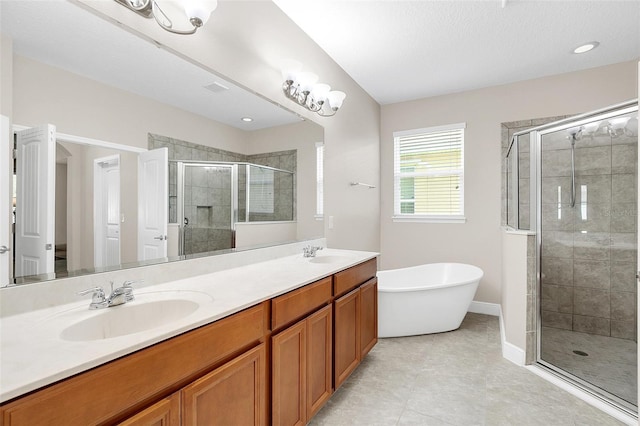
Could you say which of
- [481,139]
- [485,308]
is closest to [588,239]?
[485,308]

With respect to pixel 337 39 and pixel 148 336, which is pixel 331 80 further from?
pixel 148 336

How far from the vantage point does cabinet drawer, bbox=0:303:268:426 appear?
66 centimetres

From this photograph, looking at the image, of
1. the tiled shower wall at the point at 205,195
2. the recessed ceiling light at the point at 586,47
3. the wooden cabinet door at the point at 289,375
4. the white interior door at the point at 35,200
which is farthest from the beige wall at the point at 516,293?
the white interior door at the point at 35,200

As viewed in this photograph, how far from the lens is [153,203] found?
57.5 inches

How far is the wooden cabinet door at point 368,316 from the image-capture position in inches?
88.3

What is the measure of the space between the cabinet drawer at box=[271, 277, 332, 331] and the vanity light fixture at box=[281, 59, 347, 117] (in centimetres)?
142

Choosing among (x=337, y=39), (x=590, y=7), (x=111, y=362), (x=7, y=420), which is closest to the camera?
(x=7, y=420)

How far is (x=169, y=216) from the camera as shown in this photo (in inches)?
60.6

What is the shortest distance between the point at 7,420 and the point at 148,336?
0.30 metres

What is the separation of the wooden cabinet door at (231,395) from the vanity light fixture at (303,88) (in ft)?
5.92

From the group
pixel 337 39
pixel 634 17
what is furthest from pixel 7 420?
pixel 634 17

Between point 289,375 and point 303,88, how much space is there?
194cm

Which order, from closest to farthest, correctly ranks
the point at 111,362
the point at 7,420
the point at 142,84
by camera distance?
the point at 7,420
the point at 111,362
the point at 142,84

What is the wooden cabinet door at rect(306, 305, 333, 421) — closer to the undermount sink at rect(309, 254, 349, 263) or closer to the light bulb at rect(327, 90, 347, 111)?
the undermount sink at rect(309, 254, 349, 263)
